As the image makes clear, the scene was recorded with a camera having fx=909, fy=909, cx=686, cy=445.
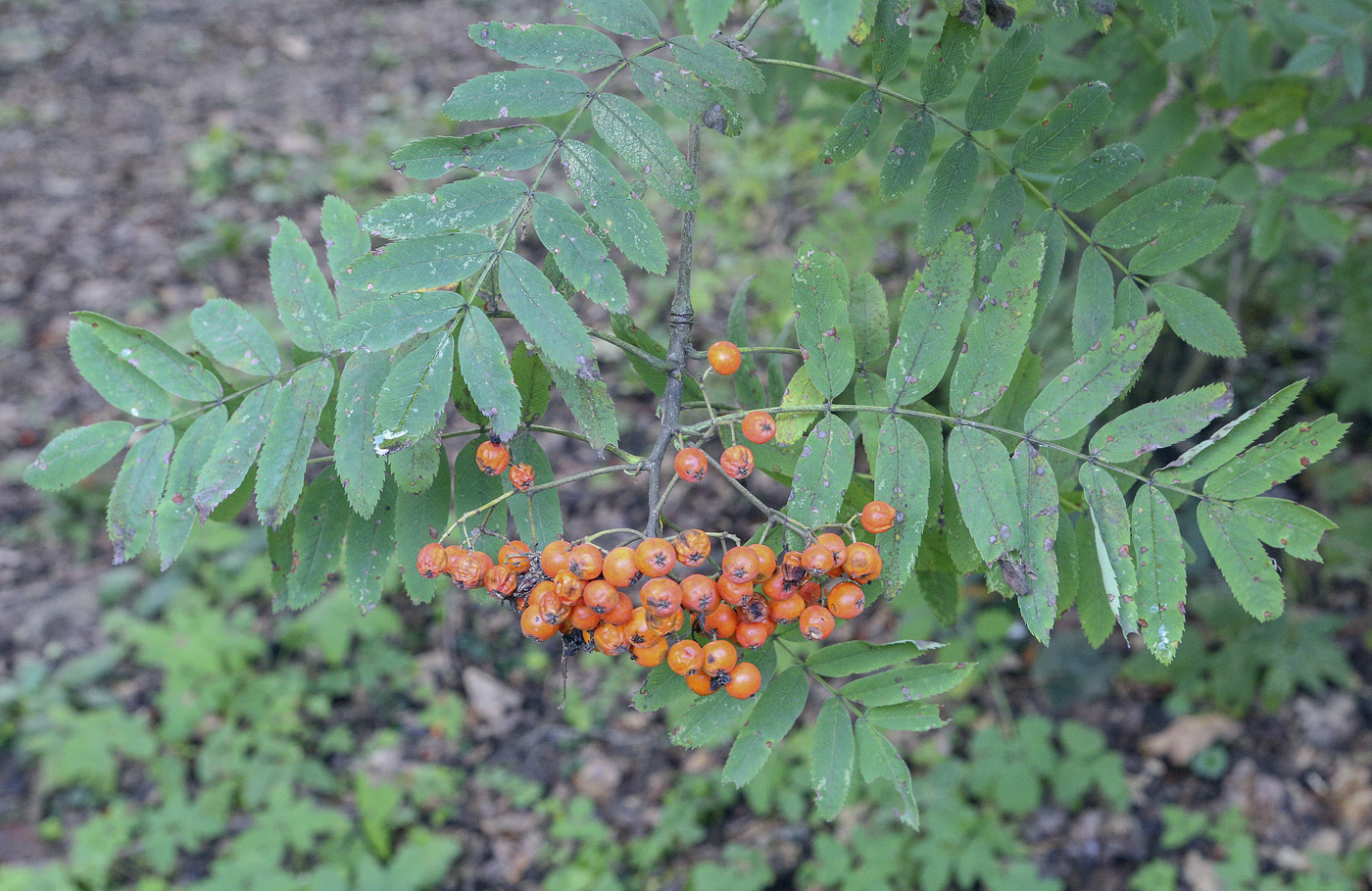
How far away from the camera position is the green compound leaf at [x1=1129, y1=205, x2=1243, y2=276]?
157 cm

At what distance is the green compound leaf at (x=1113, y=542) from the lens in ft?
4.46

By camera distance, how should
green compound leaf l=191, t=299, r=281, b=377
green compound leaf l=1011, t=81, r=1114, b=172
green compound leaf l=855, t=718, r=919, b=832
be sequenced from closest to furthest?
green compound leaf l=855, t=718, r=919, b=832 < green compound leaf l=1011, t=81, r=1114, b=172 < green compound leaf l=191, t=299, r=281, b=377

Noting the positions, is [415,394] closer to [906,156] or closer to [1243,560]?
[906,156]

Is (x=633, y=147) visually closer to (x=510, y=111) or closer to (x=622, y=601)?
(x=510, y=111)

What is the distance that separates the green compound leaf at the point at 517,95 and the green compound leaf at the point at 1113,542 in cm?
104

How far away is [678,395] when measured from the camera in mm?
1427

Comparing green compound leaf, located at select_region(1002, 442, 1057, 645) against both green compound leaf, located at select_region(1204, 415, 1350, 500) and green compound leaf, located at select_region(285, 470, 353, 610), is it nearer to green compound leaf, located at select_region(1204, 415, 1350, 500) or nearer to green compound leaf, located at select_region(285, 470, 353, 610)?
green compound leaf, located at select_region(1204, 415, 1350, 500)

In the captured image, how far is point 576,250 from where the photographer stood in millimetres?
1429

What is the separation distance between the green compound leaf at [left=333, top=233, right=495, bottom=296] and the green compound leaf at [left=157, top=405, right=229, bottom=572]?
451 millimetres

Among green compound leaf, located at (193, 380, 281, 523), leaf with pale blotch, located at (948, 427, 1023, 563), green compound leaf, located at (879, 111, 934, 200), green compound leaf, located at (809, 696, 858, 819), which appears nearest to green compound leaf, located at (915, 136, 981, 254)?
green compound leaf, located at (879, 111, 934, 200)

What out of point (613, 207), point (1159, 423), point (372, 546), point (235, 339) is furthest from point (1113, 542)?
point (235, 339)

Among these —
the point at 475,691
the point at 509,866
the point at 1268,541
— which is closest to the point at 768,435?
the point at 1268,541

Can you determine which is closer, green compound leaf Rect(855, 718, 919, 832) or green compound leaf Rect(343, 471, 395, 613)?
green compound leaf Rect(855, 718, 919, 832)

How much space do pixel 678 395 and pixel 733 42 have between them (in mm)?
583
